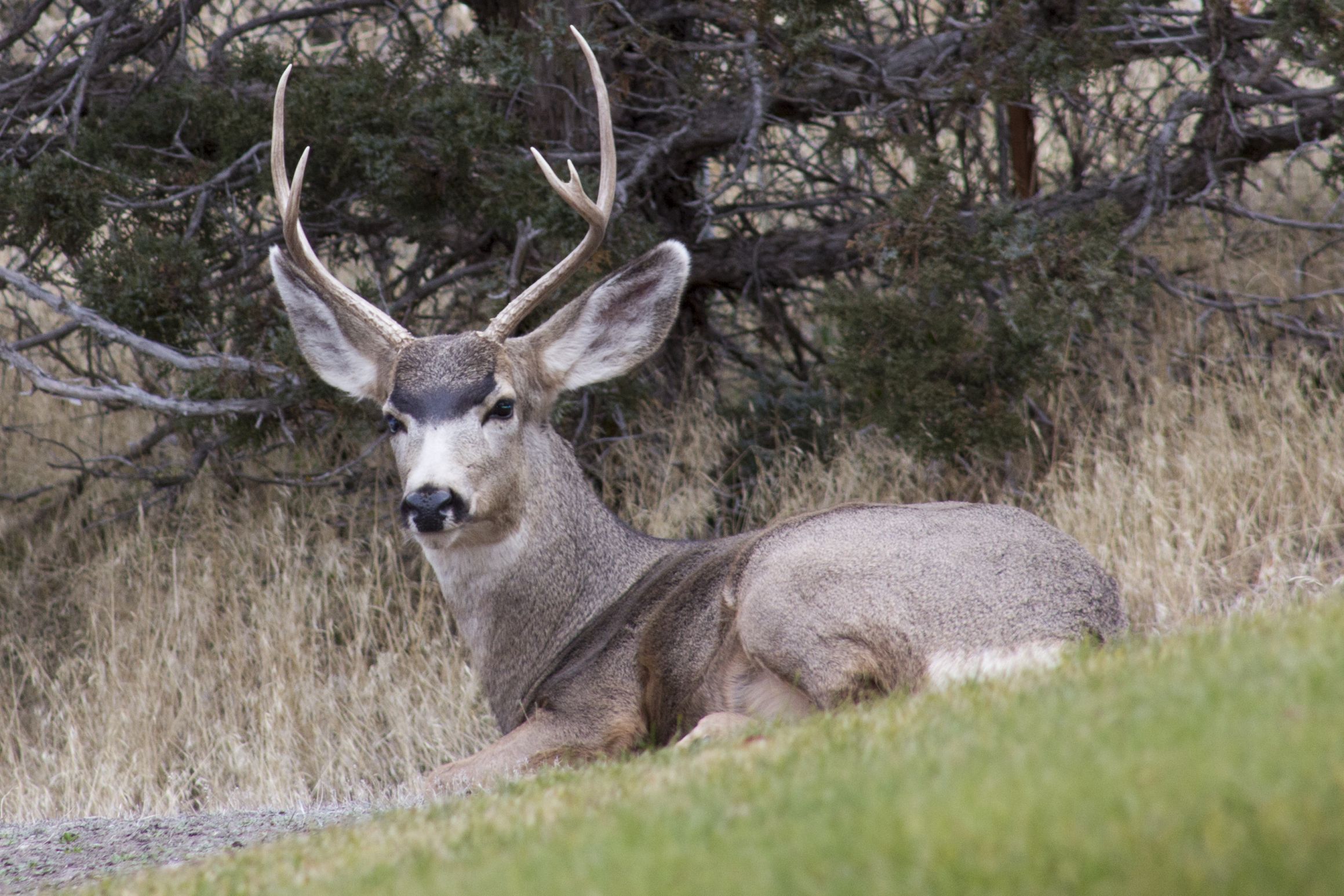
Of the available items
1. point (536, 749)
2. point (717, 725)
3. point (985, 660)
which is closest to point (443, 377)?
point (536, 749)

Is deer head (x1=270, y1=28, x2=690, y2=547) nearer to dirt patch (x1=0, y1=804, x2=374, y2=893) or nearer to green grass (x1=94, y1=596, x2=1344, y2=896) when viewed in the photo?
dirt patch (x1=0, y1=804, x2=374, y2=893)

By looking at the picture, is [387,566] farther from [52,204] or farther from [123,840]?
[123,840]

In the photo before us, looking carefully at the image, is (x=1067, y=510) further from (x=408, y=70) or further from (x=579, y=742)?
(x=408, y=70)

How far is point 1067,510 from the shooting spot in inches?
280

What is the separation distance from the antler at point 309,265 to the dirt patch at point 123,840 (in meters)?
1.91

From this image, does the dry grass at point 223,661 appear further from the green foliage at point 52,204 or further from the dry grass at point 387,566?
the green foliage at point 52,204

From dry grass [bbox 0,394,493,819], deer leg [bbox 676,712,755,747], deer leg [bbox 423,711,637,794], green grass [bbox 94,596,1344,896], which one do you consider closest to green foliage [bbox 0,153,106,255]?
dry grass [bbox 0,394,493,819]

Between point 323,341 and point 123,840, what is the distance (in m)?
2.36

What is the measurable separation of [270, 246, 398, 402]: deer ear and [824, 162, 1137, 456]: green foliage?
2.17 metres

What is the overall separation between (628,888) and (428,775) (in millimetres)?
3198

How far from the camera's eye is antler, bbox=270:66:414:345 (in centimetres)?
593

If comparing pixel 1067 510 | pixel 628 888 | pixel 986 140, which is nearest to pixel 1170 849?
pixel 628 888

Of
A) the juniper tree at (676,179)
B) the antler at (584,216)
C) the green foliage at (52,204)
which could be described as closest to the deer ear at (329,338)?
the antler at (584,216)

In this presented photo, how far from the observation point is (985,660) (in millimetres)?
4648
